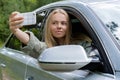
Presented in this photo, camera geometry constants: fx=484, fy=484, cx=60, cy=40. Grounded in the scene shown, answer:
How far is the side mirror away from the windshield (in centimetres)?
42

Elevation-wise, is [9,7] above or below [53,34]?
below

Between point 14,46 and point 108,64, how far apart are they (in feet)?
8.46

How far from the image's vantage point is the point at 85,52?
11.0ft

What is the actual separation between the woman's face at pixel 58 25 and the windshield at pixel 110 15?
0.94 feet

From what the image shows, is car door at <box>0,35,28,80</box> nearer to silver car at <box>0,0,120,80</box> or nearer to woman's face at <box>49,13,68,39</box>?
silver car at <box>0,0,120,80</box>

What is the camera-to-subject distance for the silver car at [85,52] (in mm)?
3285

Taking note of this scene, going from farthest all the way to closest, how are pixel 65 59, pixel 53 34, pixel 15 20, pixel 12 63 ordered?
pixel 12 63
pixel 53 34
pixel 15 20
pixel 65 59

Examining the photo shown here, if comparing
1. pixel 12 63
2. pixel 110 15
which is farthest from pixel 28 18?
pixel 12 63

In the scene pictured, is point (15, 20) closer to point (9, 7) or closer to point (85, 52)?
point (85, 52)

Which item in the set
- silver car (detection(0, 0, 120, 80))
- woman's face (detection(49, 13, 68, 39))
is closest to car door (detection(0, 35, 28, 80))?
silver car (detection(0, 0, 120, 80))

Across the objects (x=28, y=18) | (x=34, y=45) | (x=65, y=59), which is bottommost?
(x=34, y=45)

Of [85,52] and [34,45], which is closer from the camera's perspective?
[85,52]

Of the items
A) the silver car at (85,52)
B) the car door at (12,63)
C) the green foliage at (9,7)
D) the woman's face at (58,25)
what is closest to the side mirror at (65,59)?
the silver car at (85,52)

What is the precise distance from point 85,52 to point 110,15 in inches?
25.4
